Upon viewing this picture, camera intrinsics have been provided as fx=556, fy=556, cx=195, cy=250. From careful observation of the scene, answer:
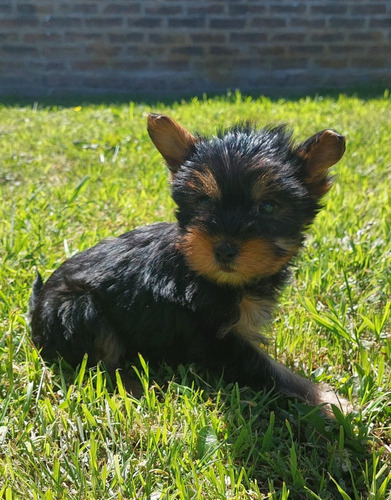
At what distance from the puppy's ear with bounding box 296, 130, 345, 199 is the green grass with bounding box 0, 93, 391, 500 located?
27.5 inches

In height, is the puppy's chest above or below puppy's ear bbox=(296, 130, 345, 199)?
below

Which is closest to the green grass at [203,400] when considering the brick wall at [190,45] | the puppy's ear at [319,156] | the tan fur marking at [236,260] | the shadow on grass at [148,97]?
the tan fur marking at [236,260]

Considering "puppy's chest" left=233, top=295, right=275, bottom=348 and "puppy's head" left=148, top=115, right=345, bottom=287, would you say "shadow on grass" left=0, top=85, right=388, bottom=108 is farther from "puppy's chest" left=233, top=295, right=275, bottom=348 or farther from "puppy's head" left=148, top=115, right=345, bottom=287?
"puppy's chest" left=233, top=295, right=275, bottom=348

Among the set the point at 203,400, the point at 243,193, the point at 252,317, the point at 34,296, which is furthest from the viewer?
the point at 34,296

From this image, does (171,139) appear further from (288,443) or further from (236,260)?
(288,443)

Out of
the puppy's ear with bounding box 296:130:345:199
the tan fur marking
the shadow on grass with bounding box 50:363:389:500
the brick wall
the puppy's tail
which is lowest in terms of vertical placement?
the shadow on grass with bounding box 50:363:389:500

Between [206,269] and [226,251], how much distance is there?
16 cm

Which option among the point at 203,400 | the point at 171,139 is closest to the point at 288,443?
the point at 203,400

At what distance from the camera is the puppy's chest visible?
261 centimetres

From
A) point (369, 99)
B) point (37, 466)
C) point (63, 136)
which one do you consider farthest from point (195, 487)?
point (369, 99)

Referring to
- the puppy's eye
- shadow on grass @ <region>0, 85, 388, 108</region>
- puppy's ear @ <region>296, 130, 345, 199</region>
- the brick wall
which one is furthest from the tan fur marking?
the brick wall

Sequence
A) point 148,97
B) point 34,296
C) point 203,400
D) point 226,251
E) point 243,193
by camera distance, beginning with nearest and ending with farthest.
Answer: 1. point 226,251
2. point 243,193
3. point 203,400
4. point 34,296
5. point 148,97

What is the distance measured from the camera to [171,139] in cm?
264

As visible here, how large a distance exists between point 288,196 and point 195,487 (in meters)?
1.24
